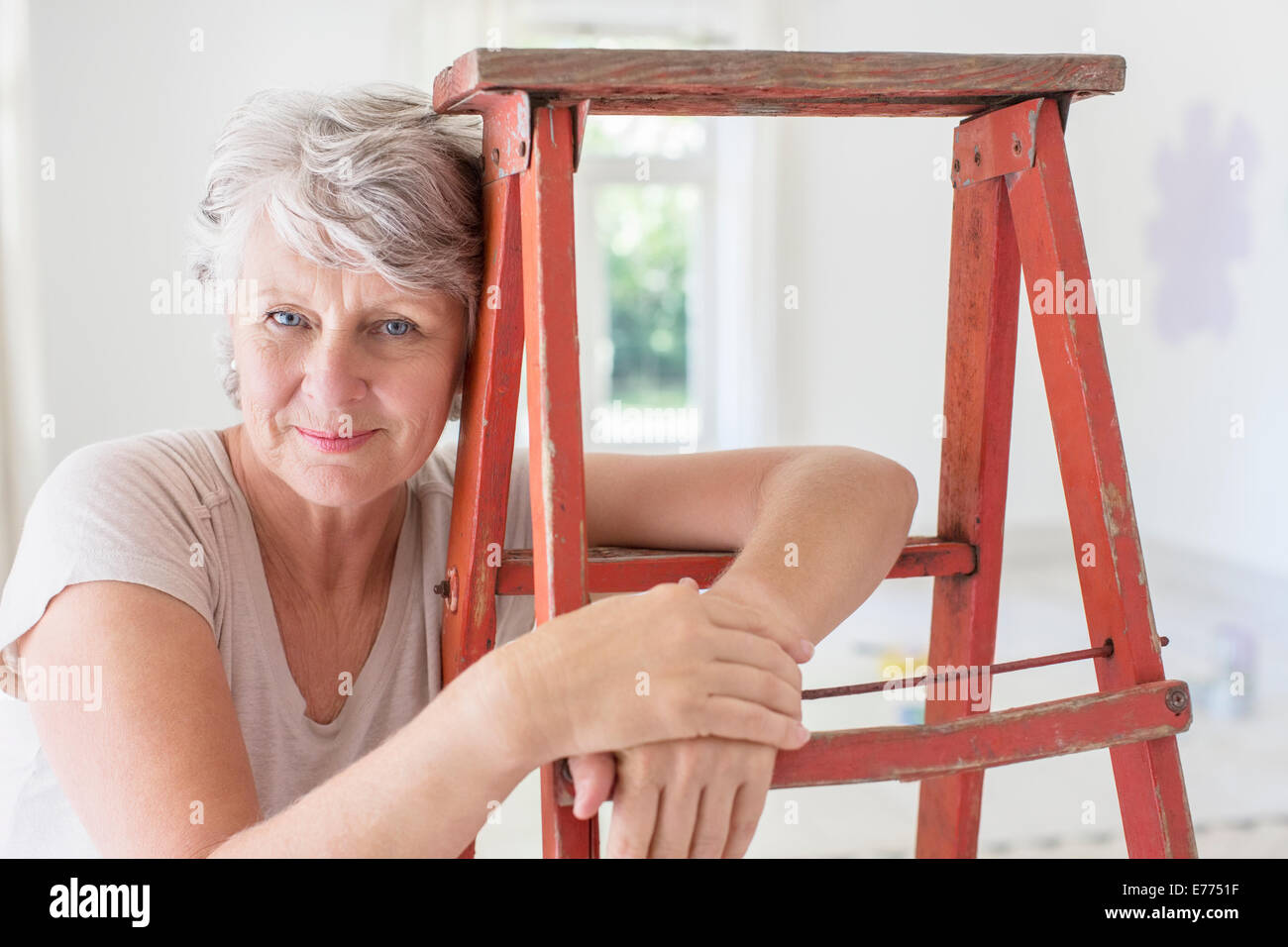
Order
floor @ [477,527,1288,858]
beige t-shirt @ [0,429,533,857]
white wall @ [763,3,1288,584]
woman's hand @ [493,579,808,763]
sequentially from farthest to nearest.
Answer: white wall @ [763,3,1288,584] < floor @ [477,527,1288,858] < beige t-shirt @ [0,429,533,857] < woman's hand @ [493,579,808,763]

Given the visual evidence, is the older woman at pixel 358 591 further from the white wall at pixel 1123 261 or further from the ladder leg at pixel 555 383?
the white wall at pixel 1123 261

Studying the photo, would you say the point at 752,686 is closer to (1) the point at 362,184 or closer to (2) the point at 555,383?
(2) the point at 555,383

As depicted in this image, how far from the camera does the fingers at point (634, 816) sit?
0.81 m

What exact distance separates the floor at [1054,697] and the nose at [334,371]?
0.80 metres

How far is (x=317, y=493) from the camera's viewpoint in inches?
46.2

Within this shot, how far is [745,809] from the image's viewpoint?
0.85 metres

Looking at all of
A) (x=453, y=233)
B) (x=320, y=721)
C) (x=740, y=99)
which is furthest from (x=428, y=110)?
(x=320, y=721)

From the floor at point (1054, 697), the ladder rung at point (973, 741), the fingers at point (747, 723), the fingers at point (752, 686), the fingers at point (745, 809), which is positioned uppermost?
the fingers at point (752, 686)

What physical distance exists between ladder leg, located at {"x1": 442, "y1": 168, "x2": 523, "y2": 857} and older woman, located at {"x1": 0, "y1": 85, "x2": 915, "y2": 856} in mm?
63

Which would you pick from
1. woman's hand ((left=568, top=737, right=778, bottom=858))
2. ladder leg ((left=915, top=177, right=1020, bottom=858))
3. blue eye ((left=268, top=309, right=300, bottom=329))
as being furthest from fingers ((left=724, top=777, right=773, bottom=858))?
blue eye ((left=268, top=309, right=300, bottom=329))

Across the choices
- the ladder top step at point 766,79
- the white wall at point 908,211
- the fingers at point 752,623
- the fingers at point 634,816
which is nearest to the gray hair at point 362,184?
the ladder top step at point 766,79

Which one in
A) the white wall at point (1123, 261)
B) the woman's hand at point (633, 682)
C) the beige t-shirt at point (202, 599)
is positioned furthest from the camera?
the white wall at point (1123, 261)

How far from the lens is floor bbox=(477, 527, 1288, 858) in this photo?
2.59m

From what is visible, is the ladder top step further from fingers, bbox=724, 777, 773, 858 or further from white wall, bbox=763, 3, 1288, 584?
white wall, bbox=763, 3, 1288, 584
